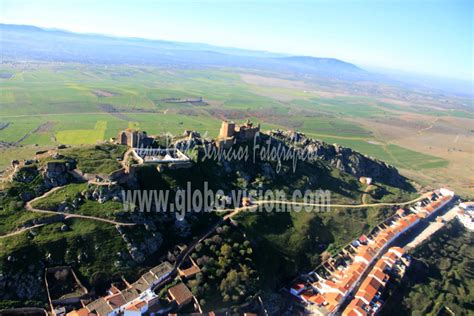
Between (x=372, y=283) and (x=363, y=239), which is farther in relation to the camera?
(x=363, y=239)

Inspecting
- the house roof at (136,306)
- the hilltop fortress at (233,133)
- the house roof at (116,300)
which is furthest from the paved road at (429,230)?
the house roof at (116,300)

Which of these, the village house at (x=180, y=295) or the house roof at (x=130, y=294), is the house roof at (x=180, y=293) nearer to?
the village house at (x=180, y=295)

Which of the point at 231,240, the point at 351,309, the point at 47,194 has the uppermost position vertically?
the point at 47,194

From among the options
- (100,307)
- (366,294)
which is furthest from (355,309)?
(100,307)

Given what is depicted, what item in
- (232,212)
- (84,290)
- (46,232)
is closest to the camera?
(84,290)

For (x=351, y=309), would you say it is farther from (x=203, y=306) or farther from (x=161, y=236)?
(x=161, y=236)

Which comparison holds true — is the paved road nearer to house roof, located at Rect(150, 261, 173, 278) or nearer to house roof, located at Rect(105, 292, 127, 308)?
house roof, located at Rect(150, 261, 173, 278)

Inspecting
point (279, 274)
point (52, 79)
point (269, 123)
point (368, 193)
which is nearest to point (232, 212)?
point (279, 274)

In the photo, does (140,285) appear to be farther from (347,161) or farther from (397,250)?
(347,161)

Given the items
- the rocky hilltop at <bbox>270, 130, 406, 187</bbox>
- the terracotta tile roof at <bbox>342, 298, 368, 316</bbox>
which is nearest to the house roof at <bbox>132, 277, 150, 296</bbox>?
the terracotta tile roof at <bbox>342, 298, 368, 316</bbox>
